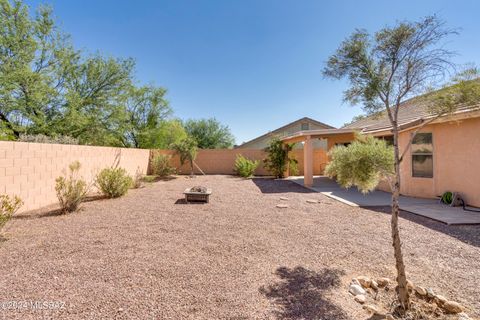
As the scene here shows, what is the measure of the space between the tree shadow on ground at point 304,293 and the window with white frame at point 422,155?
24.0 ft

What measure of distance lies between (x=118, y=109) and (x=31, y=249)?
548 inches

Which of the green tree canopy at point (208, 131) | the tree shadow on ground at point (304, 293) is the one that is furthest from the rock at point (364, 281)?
the green tree canopy at point (208, 131)

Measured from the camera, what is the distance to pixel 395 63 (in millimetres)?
3027

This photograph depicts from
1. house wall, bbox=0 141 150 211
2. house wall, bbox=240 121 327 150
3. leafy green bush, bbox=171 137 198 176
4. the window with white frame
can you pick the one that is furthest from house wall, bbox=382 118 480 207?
house wall, bbox=240 121 327 150

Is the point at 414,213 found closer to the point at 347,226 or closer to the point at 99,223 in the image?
the point at 347,226

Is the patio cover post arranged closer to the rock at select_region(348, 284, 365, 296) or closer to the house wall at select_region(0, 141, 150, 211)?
the rock at select_region(348, 284, 365, 296)

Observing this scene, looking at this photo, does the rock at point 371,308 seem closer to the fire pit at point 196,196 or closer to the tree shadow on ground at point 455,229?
the tree shadow on ground at point 455,229

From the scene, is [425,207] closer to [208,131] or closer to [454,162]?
[454,162]

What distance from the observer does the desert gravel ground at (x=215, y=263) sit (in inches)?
95.4

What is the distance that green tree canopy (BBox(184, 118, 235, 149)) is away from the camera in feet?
108

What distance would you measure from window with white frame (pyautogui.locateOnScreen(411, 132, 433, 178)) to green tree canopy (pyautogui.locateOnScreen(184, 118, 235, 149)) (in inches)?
1057

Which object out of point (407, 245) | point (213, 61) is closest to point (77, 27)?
point (213, 61)

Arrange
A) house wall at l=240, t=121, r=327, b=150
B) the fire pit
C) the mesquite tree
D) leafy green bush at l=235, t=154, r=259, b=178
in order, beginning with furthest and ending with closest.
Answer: house wall at l=240, t=121, r=327, b=150, leafy green bush at l=235, t=154, r=259, b=178, the fire pit, the mesquite tree

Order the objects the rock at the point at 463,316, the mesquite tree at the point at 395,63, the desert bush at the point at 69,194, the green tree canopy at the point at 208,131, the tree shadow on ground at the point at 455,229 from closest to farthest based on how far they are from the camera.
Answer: the rock at the point at 463,316
the mesquite tree at the point at 395,63
the tree shadow on ground at the point at 455,229
the desert bush at the point at 69,194
the green tree canopy at the point at 208,131
